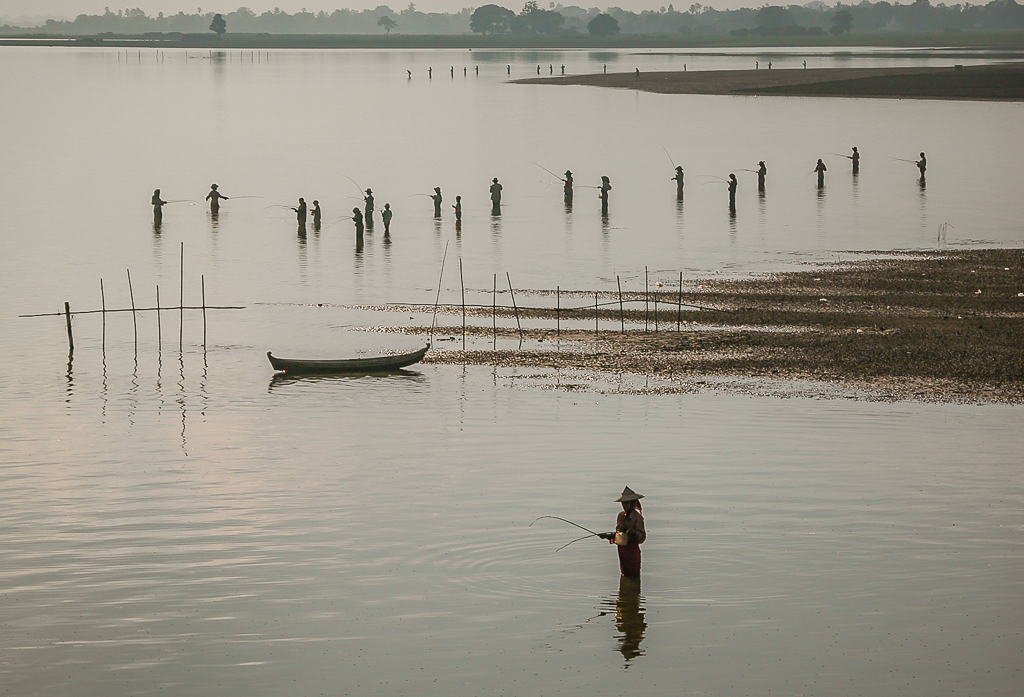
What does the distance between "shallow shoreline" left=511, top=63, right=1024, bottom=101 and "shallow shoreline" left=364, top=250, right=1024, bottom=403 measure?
98.8 metres

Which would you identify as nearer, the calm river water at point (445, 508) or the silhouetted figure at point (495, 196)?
the calm river water at point (445, 508)

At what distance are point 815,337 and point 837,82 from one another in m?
126

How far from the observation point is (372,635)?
20.3 meters

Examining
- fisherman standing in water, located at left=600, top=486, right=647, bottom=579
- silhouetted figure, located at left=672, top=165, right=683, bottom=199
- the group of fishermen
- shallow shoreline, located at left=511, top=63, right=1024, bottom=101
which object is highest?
shallow shoreline, located at left=511, top=63, right=1024, bottom=101

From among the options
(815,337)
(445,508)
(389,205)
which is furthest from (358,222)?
(445,508)

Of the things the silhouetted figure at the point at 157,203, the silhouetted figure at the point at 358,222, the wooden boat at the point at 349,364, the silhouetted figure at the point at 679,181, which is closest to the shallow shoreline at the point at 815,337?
the wooden boat at the point at 349,364

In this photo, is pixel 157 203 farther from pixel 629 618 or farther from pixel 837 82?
pixel 837 82

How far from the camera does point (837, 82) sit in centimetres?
15700

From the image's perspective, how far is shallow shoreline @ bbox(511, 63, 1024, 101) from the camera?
14312 cm

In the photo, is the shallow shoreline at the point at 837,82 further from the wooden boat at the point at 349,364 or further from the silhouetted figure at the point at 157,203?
the wooden boat at the point at 349,364

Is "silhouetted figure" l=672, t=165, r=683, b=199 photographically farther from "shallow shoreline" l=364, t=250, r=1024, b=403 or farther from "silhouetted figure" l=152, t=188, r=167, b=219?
"shallow shoreline" l=364, t=250, r=1024, b=403

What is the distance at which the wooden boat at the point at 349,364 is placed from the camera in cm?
3594

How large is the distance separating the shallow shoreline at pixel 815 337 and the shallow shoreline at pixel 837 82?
98807 millimetres

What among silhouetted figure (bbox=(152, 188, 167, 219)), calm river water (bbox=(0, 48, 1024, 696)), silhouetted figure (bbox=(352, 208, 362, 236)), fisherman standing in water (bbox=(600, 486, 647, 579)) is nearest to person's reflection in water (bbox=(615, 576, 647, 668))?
calm river water (bbox=(0, 48, 1024, 696))
